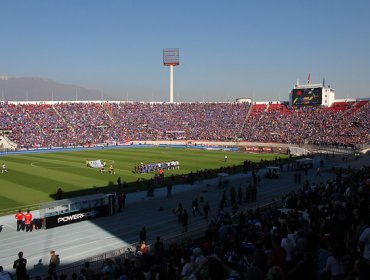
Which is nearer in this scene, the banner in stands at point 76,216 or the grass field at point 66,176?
the banner in stands at point 76,216

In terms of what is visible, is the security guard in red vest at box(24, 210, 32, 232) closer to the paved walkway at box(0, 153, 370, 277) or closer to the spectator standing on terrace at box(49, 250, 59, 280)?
the paved walkway at box(0, 153, 370, 277)

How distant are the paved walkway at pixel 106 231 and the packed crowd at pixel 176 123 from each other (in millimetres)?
42644

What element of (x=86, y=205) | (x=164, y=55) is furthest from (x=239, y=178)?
(x=164, y=55)

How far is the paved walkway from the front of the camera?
1638cm

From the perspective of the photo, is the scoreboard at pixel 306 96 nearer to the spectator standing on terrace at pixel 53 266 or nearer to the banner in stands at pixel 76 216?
the banner in stands at pixel 76 216

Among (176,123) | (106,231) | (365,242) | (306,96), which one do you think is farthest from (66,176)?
(306,96)

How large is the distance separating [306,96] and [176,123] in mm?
28703

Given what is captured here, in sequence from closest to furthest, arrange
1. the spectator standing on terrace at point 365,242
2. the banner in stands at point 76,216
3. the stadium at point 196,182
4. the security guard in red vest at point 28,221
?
the spectator standing on terrace at point 365,242, the stadium at point 196,182, the security guard in red vest at point 28,221, the banner in stands at point 76,216

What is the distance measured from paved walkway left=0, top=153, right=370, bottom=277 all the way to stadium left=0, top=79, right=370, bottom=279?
9 centimetres

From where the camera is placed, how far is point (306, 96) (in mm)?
81500

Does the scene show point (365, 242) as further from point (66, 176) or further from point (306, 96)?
point (306, 96)

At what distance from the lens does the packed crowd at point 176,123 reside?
70375mm

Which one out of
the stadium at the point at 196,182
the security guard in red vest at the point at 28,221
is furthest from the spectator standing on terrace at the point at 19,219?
the stadium at the point at 196,182

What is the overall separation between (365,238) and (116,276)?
239 inches
